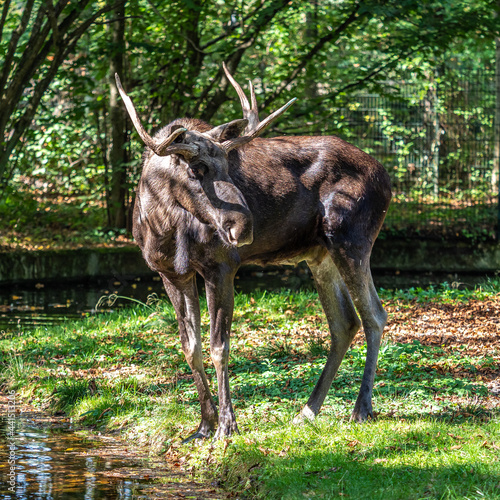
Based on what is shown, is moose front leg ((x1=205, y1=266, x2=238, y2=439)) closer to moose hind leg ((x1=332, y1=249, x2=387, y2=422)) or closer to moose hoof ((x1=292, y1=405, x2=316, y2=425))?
moose hoof ((x1=292, y1=405, x2=316, y2=425))

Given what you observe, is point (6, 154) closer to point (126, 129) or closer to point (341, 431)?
point (126, 129)

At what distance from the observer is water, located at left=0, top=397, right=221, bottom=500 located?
4422 millimetres

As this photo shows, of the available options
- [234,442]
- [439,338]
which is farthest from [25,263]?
[234,442]

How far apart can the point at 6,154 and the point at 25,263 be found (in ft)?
7.88

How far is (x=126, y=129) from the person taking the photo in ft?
50.6

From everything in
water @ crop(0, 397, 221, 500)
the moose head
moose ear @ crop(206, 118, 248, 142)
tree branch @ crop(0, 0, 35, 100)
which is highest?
tree branch @ crop(0, 0, 35, 100)

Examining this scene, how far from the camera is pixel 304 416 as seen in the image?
5305mm

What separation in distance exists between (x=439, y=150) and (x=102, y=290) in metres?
8.84

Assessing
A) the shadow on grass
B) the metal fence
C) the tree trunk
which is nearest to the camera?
the shadow on grass

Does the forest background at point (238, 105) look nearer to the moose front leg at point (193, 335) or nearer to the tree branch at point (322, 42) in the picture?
the tree branch at point (322, 42)

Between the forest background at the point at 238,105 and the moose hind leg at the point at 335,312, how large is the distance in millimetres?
6819

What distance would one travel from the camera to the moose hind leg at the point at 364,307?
5.30 metres

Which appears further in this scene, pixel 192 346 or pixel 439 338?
pixel 439 338

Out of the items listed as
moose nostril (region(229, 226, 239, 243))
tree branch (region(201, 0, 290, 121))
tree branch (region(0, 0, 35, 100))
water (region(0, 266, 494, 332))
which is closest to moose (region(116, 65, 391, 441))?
moose nostril (region(229, 226, 239, 243))
